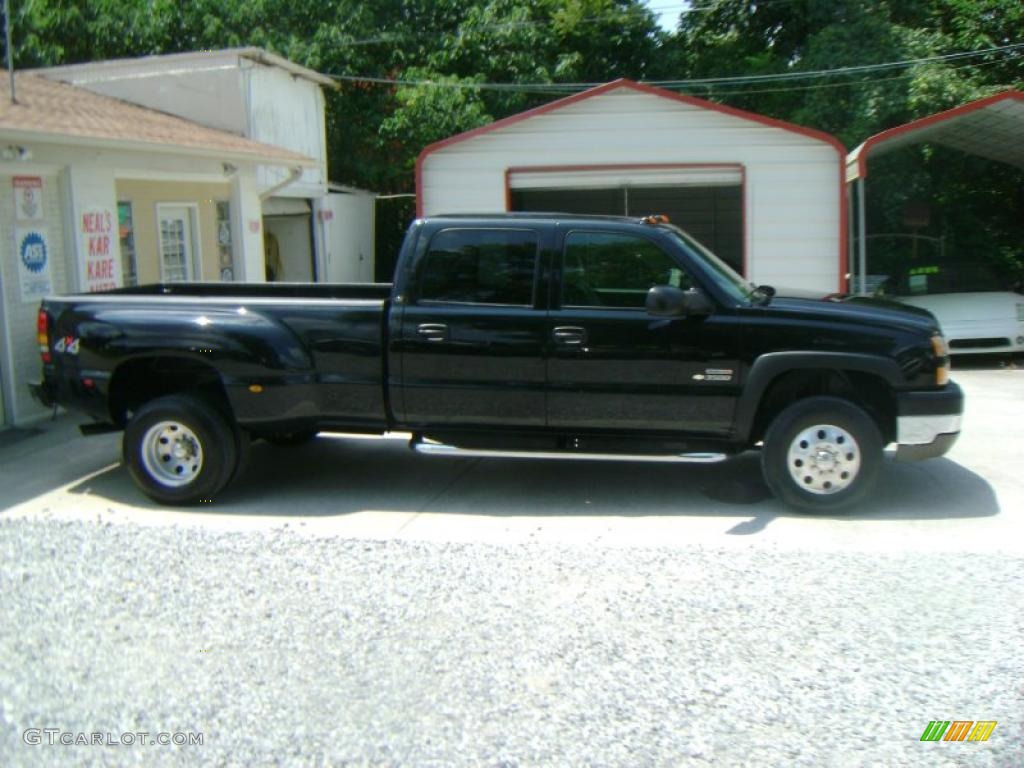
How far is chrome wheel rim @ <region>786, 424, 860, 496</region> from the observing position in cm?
700

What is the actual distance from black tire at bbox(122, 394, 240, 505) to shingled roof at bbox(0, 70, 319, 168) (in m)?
3.37

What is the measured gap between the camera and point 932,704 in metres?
4.26

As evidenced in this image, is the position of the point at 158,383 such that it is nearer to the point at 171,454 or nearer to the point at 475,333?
the point at 171,454

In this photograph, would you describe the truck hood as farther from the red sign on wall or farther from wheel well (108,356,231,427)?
the red sign on wall

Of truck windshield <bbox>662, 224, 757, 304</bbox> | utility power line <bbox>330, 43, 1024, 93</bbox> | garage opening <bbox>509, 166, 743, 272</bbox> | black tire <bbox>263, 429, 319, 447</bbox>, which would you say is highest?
utility power line <bbox>330, 43, 1024, 93</bbox>

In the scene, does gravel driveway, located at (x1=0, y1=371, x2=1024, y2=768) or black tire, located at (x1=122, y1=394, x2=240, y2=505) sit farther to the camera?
black tire, located at (x1=122, y1=394, x2=240, y2=505)

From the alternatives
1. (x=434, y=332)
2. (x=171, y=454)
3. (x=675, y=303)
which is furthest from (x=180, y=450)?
(x=675, y=303)

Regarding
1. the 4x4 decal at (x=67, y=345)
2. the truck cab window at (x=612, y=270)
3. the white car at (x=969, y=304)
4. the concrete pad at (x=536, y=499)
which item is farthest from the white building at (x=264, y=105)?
the truck cab window at (x=612, y=270)

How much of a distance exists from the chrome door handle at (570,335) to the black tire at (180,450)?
7.74 ft

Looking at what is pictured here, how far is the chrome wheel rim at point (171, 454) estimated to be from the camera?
7449mm

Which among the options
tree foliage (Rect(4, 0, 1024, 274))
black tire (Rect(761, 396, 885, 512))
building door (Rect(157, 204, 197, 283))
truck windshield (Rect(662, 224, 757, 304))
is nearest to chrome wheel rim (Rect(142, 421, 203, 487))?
truck windshield (Rect(662, 224, 757, 304))

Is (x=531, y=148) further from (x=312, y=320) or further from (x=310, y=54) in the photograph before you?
(x=310, y=54)

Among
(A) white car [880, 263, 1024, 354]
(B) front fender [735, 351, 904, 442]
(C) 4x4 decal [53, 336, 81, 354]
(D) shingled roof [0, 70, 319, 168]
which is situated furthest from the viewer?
(A) white car [880, 263, 1024, 354]

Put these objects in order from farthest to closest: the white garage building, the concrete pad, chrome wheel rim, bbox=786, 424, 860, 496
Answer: the white garage building → chrome wheel rim, bbox=786, 424, 860, 496 → the concrete pad
